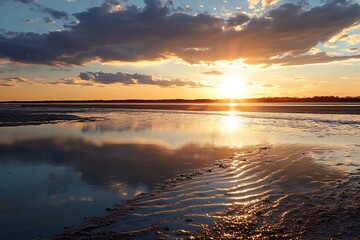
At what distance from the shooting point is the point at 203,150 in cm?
1658

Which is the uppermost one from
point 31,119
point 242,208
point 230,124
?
point 31,119

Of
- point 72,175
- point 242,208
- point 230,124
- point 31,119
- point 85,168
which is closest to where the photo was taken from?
point 242,208

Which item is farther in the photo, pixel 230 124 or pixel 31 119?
pixel 31 119

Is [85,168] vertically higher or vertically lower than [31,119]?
lower

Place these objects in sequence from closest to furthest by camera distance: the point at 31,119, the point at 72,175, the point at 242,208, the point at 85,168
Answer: the point at 242,208 < the point at 72,175 < the point at 85,168 < the point at 31,119

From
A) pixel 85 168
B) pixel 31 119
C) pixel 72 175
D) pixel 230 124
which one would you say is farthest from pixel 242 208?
pixel 31 119

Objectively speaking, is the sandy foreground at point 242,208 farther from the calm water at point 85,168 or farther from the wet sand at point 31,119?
the wet sand at point 31,119

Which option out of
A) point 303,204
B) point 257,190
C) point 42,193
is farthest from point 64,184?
point 303,204

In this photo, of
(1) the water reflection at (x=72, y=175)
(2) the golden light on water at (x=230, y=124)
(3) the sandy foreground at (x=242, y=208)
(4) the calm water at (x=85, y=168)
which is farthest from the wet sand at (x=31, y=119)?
(3) the sandy foreground at (x=242, y=208)

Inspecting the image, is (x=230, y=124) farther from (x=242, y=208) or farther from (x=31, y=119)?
(x=242, y=208)

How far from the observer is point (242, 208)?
779 cm

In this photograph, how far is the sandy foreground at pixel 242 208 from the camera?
637 centimetres

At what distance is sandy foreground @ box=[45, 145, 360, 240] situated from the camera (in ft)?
20.9

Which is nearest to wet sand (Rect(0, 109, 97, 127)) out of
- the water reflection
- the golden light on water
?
the water reflection
